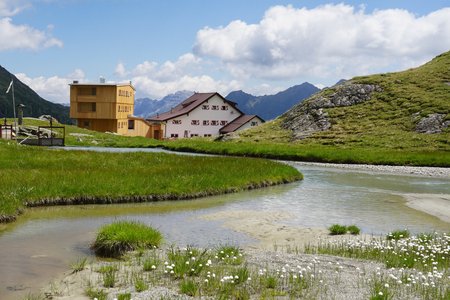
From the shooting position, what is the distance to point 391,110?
94.4 meters

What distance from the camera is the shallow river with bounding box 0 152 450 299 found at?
1464 cm

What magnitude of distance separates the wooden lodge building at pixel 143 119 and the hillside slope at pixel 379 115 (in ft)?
86.1

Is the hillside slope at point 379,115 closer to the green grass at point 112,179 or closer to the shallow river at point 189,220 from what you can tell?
the shallow river at point 189,220

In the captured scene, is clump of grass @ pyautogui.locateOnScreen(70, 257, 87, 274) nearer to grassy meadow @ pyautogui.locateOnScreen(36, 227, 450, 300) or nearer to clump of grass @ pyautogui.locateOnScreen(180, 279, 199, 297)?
grassy meadow @ pyautogui.locateOnScreen(36, 227, 450, 300)

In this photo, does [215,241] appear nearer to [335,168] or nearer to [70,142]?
[335,168]

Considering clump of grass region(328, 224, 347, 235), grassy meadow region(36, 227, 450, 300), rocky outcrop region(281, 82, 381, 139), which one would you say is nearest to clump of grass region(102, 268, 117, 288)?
grassy meadow region(36, 227, 450, 300)

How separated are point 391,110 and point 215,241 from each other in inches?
3284

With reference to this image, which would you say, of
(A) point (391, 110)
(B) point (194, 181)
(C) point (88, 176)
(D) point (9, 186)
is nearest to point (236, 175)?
(B) point (194, 181)

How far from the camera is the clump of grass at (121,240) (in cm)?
1617

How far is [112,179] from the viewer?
94.0ft

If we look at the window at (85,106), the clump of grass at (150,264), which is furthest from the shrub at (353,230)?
the window at (85,106)

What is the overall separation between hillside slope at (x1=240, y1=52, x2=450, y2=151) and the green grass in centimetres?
4296

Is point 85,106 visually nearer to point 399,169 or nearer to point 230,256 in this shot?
point 399,169

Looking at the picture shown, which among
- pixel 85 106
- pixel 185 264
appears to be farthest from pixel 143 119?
pixel 185 264
